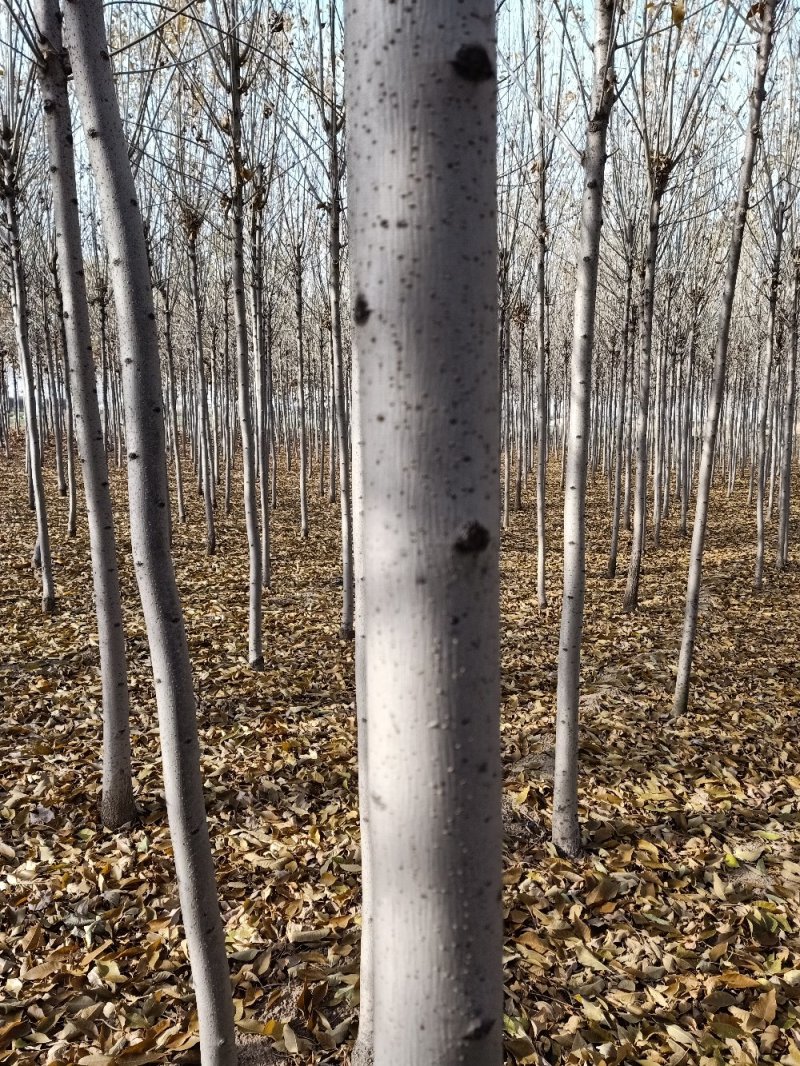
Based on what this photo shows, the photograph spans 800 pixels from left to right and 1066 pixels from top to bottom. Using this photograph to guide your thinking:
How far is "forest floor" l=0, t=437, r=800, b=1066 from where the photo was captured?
232 centimetres

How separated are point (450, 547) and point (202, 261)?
13.5m

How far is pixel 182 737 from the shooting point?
1889 mm

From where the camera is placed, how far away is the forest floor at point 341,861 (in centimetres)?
232

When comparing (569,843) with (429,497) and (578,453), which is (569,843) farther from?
(429,497)

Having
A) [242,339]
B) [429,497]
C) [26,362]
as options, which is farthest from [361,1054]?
[26,362]

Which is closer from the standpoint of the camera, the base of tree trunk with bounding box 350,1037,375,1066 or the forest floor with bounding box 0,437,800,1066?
the base of tree trunk with bounding box 350,1037,375,1066

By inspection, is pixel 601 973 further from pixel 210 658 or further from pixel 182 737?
pixel 210 658

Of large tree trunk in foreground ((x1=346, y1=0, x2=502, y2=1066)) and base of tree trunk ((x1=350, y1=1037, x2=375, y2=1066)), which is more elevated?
large tree trunk in foreground ((x1=346, y1=0, x2=502, y2=1066))

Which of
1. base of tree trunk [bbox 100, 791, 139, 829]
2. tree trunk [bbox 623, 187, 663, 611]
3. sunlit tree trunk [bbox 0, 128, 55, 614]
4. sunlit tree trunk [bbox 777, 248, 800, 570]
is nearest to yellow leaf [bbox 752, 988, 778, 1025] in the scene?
base of tree trunk [bbox 100, 791, 139, 829]

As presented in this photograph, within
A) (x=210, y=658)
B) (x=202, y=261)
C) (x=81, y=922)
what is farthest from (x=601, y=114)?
(x=202, y=261)

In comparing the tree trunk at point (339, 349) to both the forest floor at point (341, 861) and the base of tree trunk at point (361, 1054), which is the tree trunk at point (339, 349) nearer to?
the forest floor at point (341, 861)

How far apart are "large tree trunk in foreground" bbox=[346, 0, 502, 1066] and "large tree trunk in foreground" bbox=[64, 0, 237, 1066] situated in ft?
4.14

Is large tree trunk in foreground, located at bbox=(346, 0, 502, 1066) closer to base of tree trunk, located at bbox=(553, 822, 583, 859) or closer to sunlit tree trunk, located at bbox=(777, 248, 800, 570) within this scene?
base of tree trunk, located at bbox=(553, 822, 583, 859)

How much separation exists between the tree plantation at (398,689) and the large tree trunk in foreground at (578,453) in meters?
0.02
